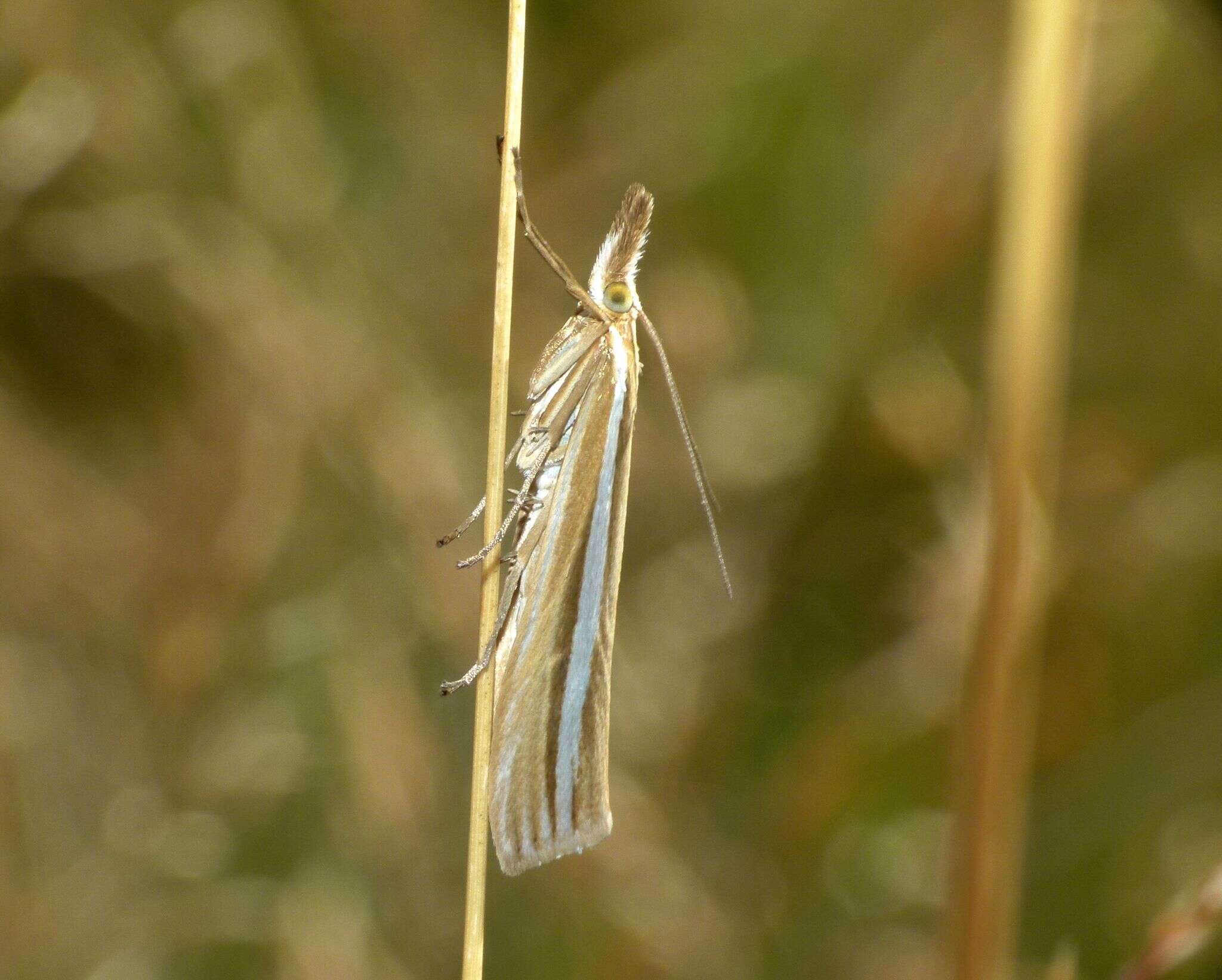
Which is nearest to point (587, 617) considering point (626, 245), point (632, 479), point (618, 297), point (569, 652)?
point (569, 652)

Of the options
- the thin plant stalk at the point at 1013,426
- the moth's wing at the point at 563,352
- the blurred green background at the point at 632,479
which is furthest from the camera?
the blurred green background at the point at 632,479

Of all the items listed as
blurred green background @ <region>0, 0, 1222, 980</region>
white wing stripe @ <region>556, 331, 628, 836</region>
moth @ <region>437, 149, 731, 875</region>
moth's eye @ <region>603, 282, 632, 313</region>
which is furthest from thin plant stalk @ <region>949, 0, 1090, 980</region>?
blurred green background @ <region>0, 0, 1222, 980</region>

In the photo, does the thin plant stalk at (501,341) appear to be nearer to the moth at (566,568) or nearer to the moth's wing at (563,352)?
the moth at (566,568)

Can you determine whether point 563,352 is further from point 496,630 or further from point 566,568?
point 496,630

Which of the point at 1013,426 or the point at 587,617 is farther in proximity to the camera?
the point at 587,617

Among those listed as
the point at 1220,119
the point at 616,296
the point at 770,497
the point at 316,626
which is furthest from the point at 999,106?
the point at 316,626

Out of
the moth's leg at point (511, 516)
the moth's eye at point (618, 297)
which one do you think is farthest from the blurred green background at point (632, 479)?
the moth's eye at point (618, 297)
